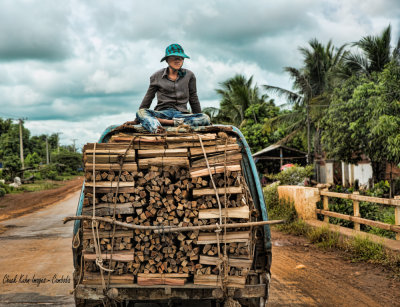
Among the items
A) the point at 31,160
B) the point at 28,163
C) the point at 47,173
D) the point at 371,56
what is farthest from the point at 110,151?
the point at 31,160

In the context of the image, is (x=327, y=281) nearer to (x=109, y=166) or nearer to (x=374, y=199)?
(x=374, y=199)

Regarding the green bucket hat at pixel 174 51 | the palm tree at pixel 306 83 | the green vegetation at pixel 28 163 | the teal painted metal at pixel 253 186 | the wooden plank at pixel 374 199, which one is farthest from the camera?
the green vegetation at pixel 28 163

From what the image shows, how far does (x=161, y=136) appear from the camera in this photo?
3.52 meters

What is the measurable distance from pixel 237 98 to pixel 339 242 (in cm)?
2642

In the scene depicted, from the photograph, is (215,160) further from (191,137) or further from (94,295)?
(94,295)

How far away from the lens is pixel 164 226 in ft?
10.2

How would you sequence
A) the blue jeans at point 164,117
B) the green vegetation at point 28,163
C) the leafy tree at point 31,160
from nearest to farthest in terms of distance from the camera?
the blue jeans at point 164,117, the green vegetation at point 28,163, the leafy tree at point 31,160

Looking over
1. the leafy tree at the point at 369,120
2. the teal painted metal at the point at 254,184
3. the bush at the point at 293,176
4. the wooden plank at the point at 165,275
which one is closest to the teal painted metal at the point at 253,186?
the teal painted metal at the point at 254,184

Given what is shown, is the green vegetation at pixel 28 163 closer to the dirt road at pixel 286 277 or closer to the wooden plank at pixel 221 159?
the dirt road at pixel 286 277

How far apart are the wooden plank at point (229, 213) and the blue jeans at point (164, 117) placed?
1340 millimetres

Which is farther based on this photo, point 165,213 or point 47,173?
point 47,173

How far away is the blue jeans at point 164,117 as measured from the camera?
430 centimetres

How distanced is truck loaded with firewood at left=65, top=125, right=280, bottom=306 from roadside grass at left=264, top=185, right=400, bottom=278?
12.2 ft

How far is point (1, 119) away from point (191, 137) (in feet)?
185
